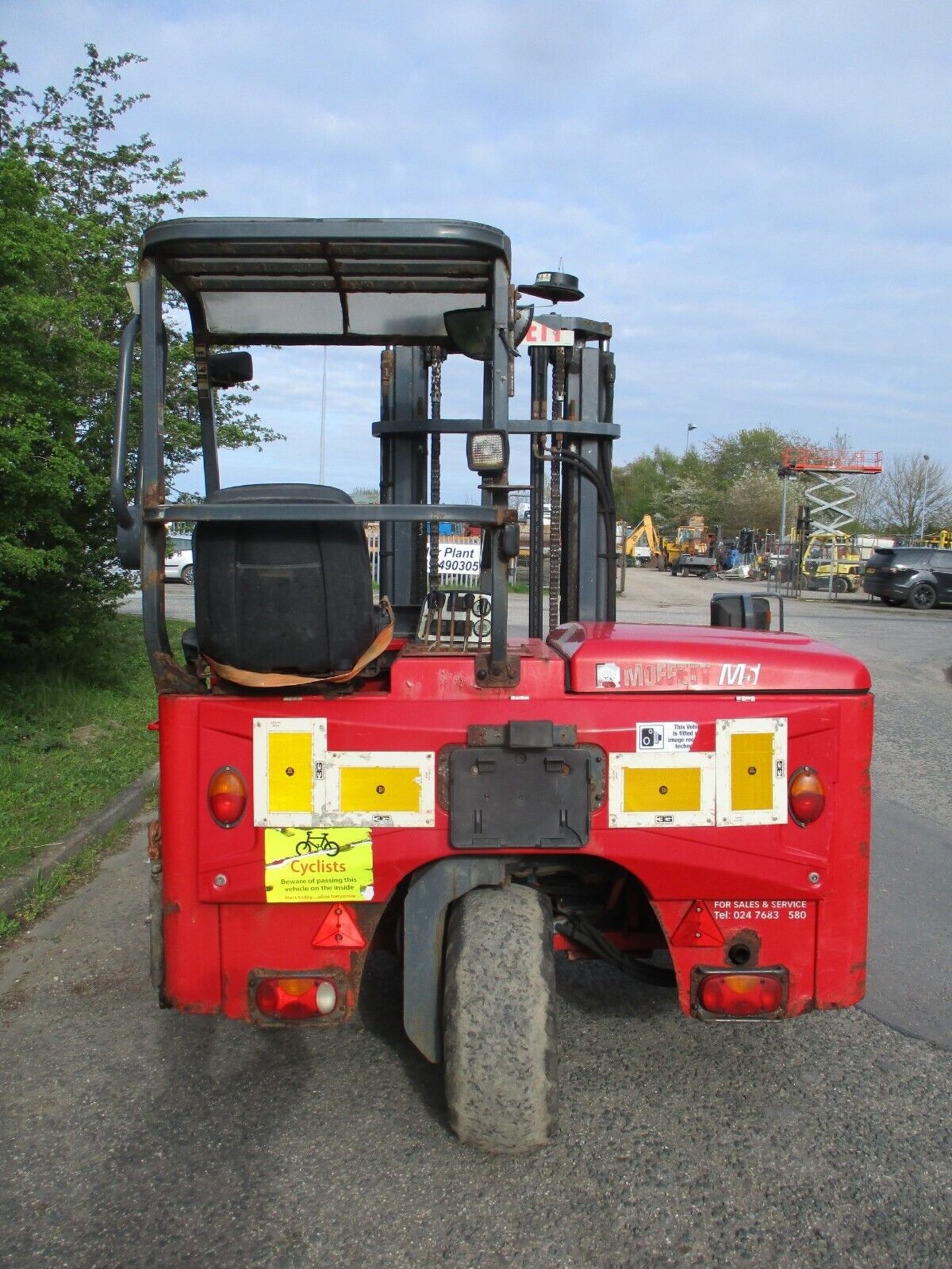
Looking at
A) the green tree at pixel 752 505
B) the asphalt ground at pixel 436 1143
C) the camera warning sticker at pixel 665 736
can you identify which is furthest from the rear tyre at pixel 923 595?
the green tree at pixel 752 505

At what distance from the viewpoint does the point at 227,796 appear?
311 centimetres

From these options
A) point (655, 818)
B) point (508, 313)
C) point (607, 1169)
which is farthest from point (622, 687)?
point (607, 1169)

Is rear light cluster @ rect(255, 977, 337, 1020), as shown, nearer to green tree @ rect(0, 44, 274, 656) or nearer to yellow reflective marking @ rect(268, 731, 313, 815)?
yellow reflective marking @ rect(268, 731, 313, 815)

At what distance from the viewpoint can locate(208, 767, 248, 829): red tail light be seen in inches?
122

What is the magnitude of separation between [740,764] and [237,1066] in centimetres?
204

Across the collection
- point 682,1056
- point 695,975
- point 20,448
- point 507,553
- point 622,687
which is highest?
point 20,448

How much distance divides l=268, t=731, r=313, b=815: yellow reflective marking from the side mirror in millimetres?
1588

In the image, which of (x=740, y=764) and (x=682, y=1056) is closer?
(x=740, y=764)

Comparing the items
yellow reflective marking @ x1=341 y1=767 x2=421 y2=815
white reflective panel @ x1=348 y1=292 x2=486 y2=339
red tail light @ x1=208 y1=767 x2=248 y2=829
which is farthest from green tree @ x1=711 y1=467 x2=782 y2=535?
red tail light @ x1=208 y1=767 x2=248 y2=829

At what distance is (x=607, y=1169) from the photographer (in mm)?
3152

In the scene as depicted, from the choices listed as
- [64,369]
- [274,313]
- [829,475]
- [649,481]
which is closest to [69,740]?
[64,369]

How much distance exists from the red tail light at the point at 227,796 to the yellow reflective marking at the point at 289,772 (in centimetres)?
8

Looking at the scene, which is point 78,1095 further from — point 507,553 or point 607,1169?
point 507,553

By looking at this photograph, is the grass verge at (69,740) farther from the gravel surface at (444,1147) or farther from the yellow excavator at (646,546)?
the yellow excavator at (646,546)
